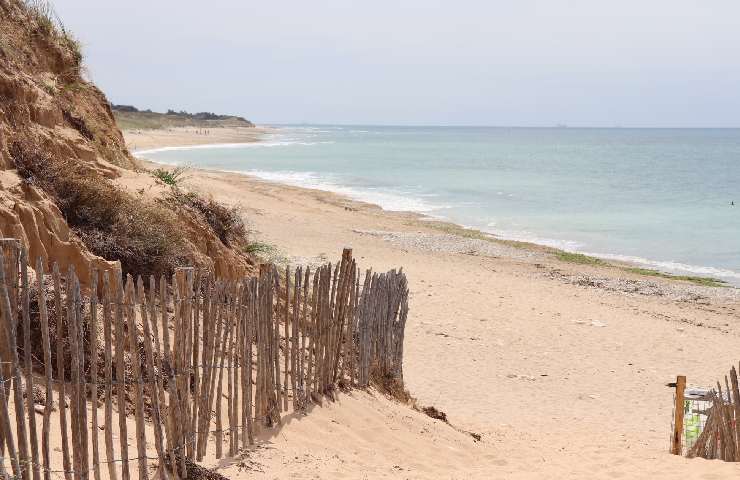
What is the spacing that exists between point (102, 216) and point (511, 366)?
6.70 m

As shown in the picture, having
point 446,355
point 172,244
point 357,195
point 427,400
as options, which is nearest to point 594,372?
point 446,355

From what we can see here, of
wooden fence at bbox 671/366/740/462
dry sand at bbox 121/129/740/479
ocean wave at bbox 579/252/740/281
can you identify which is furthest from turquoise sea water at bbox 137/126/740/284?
wooden fence at bbox 671/366/740/462

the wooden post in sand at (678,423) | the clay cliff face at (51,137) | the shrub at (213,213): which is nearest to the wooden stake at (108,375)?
the clay cliff face at (51,137)

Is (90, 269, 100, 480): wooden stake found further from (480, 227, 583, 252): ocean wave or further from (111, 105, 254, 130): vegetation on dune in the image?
(111, 105, 254, 130): vegetation on dune

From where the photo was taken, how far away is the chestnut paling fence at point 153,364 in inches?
161

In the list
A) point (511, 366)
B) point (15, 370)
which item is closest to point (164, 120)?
point (511, 366)

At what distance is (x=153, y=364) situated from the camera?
507cm

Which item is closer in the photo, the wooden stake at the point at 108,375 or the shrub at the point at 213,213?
the wooden stake at the point at 108,375

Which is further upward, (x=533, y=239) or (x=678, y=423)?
(x=678, y=423)

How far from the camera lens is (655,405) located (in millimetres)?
10258

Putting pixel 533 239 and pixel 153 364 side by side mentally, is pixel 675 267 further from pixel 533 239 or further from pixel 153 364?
pixel 153 364

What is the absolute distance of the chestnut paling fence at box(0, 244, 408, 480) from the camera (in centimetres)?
409

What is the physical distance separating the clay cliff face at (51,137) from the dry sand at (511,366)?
81 cm

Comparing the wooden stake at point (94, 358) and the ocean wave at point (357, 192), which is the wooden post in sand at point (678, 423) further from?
the ocean wave at point (357, 192)
